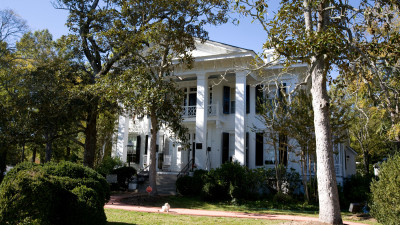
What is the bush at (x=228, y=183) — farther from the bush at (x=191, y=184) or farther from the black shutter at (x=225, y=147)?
the black shutter at (x=225, y=147)

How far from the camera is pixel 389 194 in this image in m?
8.43

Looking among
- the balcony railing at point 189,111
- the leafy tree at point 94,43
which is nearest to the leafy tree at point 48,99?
the leafy tree at point 94,43

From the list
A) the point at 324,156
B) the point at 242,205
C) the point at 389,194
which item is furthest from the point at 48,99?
the point at 389,194

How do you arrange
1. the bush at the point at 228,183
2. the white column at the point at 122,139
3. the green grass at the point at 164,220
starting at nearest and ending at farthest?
the green grass at the point at 164,220, the bush at the point at 228,183, the white column at the point at 122,139

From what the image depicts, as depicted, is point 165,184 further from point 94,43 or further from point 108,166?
point 94,43

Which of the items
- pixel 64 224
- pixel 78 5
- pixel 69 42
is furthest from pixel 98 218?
pixel 78 5

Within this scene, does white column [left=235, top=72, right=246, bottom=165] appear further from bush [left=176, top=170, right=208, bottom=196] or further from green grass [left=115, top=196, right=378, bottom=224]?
green grass [left=115, top=196, right=378, bottom=224]

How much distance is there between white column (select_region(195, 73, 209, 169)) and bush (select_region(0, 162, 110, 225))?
1138 centimetres

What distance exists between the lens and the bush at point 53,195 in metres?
5.96

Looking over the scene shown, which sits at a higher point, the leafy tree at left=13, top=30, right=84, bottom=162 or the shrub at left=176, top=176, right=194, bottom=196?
the leafy tree at left=13, top=30, right=84, bottom=162

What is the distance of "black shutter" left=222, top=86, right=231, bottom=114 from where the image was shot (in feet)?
72.9

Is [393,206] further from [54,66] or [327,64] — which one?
[54,66]

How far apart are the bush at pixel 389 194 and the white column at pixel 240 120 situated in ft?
33.4

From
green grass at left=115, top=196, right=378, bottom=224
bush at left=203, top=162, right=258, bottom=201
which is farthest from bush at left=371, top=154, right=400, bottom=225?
bush at left=203, top=162, right=258, bottom=201
